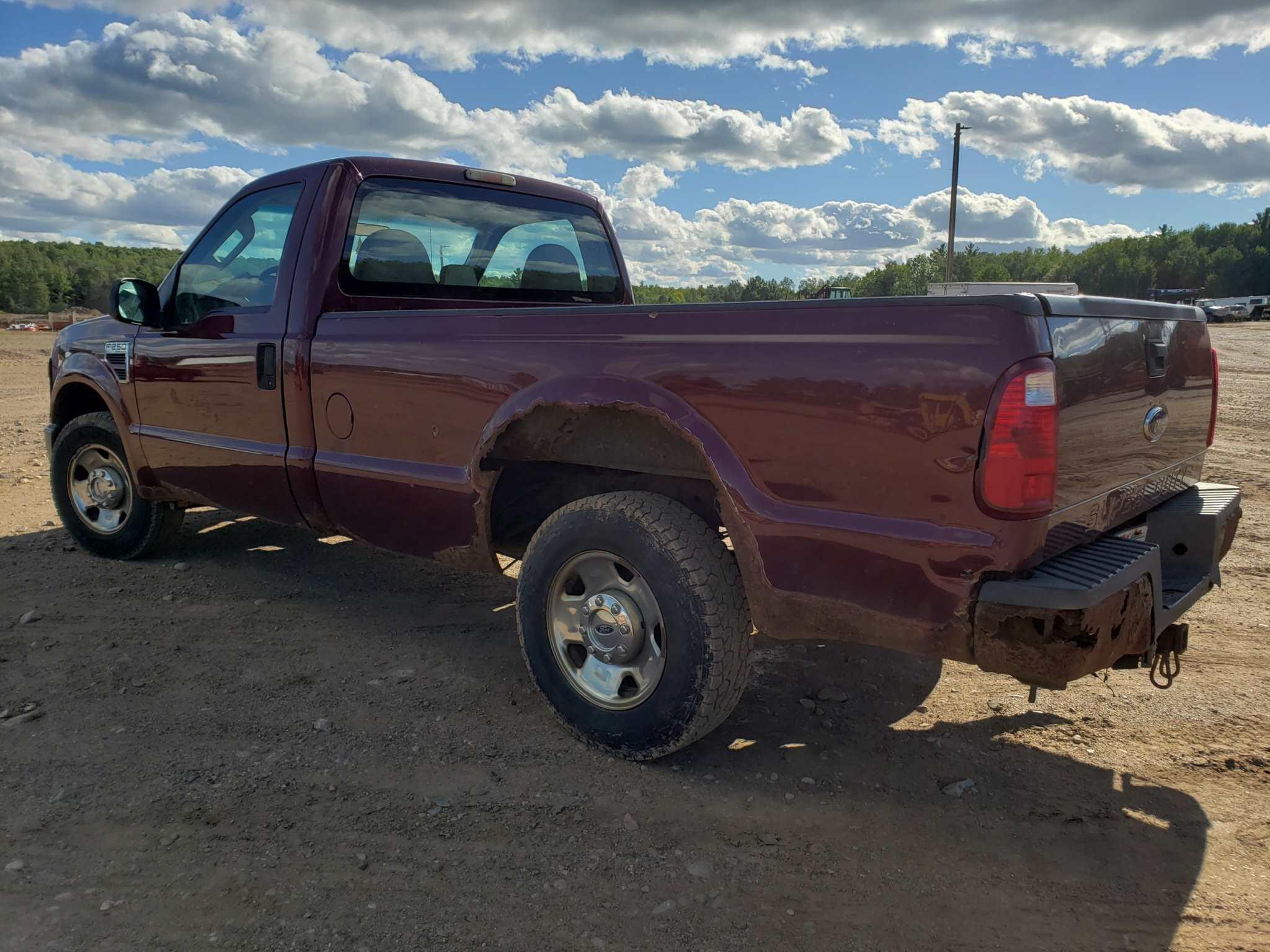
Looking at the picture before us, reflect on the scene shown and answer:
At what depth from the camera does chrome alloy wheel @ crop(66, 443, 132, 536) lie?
521 centimetres

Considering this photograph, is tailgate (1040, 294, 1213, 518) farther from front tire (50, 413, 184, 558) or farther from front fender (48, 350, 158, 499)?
front tire (50, 413, 184, 558)

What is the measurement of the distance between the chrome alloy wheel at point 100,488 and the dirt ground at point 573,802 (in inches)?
38.9

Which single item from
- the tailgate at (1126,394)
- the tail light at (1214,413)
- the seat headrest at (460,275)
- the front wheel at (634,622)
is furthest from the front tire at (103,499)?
the tail light at (1214,413)

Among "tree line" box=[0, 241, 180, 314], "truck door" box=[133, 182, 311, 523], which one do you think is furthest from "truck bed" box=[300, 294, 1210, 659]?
"tree line" box=[0, 241, 180, 314]

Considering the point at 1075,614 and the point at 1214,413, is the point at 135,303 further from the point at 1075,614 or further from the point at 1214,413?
the point at 1214,413

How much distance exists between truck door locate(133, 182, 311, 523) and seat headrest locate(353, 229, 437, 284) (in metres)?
0.30

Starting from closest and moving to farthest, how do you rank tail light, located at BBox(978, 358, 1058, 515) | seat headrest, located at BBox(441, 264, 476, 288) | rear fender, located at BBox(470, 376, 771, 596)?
tail light, located at BBox(978, 358, 1058, 515) → rear fender, located at BBox(470, 376, 771, 596) → seat headrest, located at BBox(441, 264, 476, 288)

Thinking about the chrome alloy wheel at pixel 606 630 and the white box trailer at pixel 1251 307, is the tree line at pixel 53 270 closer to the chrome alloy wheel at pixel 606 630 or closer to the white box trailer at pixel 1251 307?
the white box trailer at pixel 1251 307

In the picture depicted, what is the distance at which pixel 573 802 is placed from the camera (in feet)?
9.27

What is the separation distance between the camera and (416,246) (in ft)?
14.0

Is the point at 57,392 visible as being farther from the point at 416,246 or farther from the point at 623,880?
the point at 623,880

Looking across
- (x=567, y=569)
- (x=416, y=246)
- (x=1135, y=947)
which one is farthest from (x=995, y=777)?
(x=416, y=246)

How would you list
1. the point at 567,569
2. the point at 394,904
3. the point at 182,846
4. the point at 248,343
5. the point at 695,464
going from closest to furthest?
the point at 394,904 < the point at 182,846 < the point at 695,464 < the point at 567,569 < the point at 248,343

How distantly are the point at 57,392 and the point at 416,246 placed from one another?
269 centimetres
